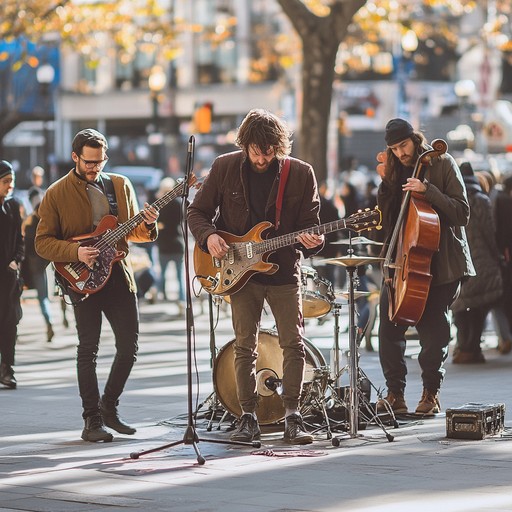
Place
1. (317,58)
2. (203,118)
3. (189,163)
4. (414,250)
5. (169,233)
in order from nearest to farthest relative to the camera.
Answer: (189,163)
(414,250)
(169,233)
(317,58)
(203,118)

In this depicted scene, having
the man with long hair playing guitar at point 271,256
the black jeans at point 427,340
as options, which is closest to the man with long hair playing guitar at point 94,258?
the man with long hair playing guitar at point 271,256

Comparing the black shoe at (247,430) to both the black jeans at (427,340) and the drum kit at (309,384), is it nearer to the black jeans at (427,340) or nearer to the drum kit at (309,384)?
the drum kit at (309,384)

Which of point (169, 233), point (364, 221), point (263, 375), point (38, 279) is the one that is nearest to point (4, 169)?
point (263, 375)

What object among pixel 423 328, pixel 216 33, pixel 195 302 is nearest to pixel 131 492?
pixel 423 328

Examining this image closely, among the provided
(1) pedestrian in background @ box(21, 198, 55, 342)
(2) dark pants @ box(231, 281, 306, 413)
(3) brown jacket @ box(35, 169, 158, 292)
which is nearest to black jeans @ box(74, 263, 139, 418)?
(3) brown jacket @ box(35, 169, 158, 292)

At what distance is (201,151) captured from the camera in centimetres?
6234

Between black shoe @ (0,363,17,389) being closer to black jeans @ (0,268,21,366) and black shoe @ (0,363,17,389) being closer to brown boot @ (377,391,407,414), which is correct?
black jeans @ (0,268,21,366)

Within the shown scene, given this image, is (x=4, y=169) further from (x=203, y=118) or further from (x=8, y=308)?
(x=203, y=118)

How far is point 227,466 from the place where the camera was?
871cm

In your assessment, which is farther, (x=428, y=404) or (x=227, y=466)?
(x=428, y=404)

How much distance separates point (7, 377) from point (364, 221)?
204 inches

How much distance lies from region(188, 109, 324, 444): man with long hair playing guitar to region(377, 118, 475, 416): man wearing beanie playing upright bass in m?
1.07

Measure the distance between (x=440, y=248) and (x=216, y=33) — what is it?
23.1 m

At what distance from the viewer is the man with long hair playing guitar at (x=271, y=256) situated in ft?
31.6
